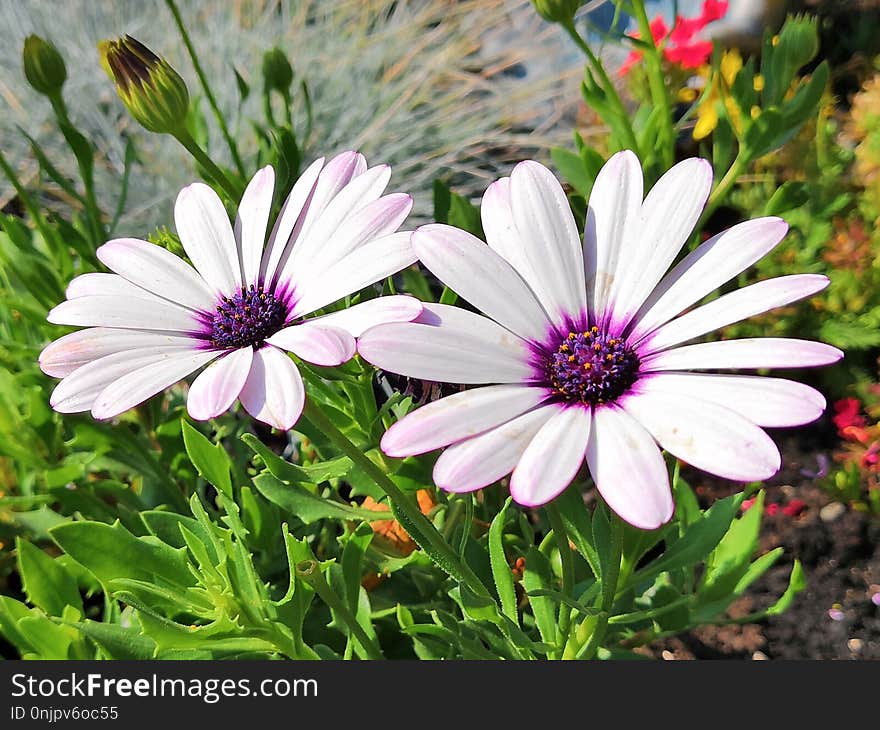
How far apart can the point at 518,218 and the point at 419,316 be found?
104 millimetres

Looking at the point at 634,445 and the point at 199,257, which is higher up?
the point at 199,257

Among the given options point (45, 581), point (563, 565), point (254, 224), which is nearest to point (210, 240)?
point (254, 224)

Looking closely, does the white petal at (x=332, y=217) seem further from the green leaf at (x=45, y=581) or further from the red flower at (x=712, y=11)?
the red flower at (x=712, y=11)

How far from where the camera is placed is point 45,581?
3.02ft

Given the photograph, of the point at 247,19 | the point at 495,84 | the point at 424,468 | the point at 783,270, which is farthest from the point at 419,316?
the point at 247,19

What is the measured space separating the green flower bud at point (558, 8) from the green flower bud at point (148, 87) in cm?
37

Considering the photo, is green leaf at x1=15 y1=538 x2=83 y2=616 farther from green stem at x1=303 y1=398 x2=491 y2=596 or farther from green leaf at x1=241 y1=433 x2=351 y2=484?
green stem at x1=303 y1=398 x2=491 y2=596

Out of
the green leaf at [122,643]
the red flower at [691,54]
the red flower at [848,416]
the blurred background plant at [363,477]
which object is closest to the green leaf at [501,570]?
the blurred background plant at [363,477]

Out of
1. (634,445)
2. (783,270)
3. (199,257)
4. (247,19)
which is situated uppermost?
(247,19)

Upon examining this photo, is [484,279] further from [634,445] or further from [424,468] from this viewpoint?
[424,468]

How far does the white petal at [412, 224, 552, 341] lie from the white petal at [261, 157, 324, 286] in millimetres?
128

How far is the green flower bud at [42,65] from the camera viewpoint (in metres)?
1.00

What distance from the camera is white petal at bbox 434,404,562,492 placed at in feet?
1.47

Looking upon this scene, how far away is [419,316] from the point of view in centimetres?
51
